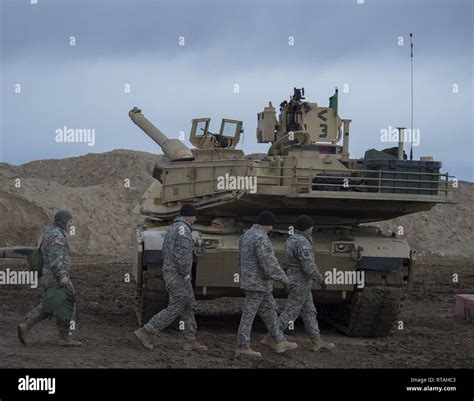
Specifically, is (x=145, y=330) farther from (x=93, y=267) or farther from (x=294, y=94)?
(x=93, y=267)

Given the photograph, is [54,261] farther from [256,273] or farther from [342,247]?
[342,247]

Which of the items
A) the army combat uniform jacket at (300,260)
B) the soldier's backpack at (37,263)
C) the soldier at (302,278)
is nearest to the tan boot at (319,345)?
the soldier at (302,278)

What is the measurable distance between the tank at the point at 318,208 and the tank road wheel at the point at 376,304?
14mm

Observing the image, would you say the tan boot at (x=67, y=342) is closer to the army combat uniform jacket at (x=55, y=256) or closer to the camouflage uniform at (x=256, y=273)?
the army combat uniform jacket at (x=55, y=256)

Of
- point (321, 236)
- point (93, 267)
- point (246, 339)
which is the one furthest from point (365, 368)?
point (93, 267)

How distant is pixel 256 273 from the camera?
12141 mm

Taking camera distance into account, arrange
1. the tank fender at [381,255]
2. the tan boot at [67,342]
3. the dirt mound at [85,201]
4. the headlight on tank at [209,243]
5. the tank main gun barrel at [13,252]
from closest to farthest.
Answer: the tan boot at [67,342] → the headlight on tank at [209,243] → the tank fender at [381,255] → the tank main gun barrel at [13,252] → the dirt mound at [85,201]

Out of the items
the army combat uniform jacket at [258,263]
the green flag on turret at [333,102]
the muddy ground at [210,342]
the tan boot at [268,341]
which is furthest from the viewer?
the green flag on turret at [333,102]

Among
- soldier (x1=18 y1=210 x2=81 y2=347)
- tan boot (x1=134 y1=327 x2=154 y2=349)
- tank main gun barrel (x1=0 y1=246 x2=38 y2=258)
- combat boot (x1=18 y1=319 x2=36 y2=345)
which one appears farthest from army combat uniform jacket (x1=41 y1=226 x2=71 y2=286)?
tank main gun barrel (x1=0 y1=246 x2=38 y2=258)

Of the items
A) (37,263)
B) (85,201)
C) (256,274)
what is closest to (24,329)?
(37,263)

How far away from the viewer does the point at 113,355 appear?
11859mm

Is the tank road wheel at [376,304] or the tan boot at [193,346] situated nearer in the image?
the tan boot at [193,346]

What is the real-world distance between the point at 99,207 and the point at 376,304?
2455cm

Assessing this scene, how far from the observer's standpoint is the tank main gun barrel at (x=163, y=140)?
16.7m
